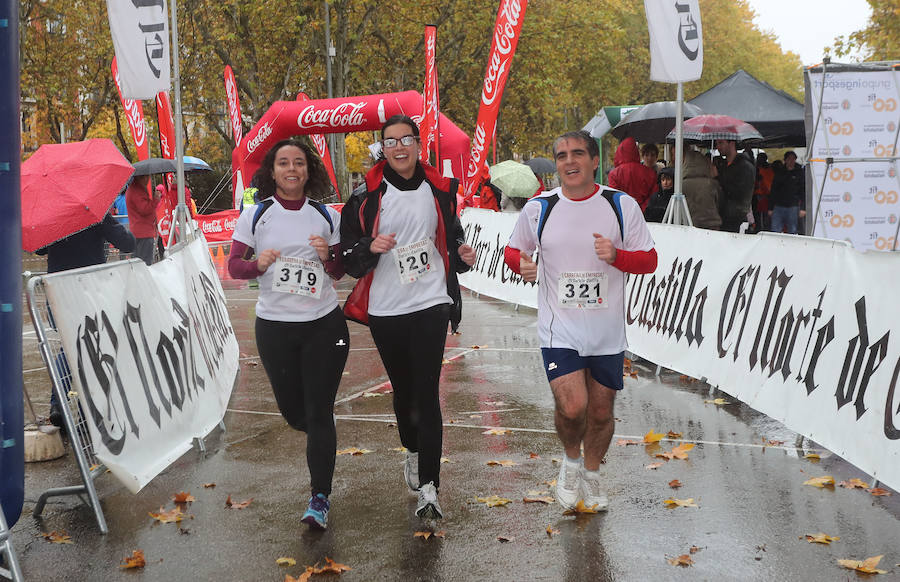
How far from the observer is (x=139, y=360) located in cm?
627

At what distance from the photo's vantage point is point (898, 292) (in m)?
5.95

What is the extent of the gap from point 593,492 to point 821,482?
1401mm

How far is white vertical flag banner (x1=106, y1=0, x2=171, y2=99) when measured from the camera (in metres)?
10.2

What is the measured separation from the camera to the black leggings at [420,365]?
5500 millimetres

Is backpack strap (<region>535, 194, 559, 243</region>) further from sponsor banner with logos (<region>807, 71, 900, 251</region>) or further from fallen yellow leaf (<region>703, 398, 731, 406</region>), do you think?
sponsor banner with logos (<region>807, 71, 900, 251</region>)

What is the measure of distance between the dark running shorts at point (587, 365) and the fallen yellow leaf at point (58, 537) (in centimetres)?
258

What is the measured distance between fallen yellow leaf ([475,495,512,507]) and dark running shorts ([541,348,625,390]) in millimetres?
747

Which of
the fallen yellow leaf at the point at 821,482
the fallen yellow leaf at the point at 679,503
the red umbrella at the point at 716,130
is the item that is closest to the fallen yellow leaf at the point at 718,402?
the fallen yellow leaf at the point at 821,482

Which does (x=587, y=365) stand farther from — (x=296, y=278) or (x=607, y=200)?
(x=296, y=278)

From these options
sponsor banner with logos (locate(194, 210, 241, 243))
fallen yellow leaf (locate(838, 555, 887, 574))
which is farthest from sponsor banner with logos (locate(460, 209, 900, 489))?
sponsor banner with logos (locate(194, 210, 241, 243))

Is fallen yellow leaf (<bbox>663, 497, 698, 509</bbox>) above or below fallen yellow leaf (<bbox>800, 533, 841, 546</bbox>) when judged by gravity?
below

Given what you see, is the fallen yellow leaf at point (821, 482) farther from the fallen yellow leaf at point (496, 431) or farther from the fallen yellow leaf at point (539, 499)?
the fallen yellow leaf at point (496, 431)

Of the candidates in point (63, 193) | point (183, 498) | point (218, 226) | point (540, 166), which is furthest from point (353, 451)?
point (540, 166)

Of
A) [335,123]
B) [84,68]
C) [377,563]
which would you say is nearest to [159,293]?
[377,563]
